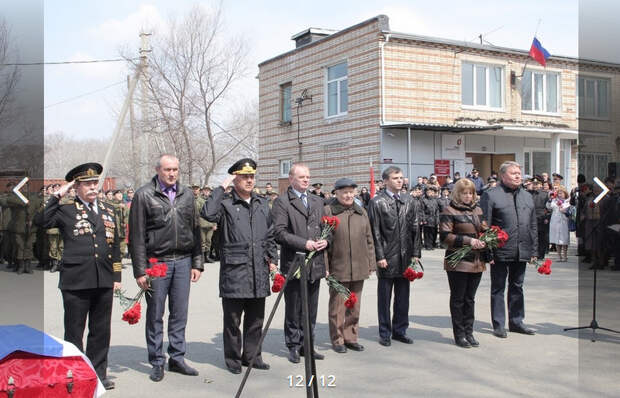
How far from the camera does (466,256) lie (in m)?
7.50

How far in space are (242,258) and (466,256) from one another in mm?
2756

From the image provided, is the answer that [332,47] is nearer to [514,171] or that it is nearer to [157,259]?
[514,171]

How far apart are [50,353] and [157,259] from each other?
1.57 metres

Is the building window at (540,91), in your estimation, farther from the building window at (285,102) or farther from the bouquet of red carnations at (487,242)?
the bouquet of red carnations at (487,242)

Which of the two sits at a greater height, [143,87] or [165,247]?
[143,87]

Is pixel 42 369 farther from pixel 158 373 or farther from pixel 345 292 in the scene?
pixel 345 292

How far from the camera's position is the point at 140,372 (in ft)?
20.8

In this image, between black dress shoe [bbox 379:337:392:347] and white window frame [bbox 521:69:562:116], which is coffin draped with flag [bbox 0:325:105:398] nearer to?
black dress shoe [bbox 379:337:392:347]

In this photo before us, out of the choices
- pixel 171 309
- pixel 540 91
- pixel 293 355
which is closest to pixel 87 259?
pixel 171 309

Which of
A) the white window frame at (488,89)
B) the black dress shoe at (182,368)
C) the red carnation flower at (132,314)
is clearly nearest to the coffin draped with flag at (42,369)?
the red carnation flower at (132,314)

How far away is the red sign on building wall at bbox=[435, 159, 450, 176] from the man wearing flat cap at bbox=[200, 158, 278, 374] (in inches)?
706

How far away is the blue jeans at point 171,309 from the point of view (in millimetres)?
6133

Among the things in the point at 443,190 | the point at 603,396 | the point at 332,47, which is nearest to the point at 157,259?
the point at 603,396

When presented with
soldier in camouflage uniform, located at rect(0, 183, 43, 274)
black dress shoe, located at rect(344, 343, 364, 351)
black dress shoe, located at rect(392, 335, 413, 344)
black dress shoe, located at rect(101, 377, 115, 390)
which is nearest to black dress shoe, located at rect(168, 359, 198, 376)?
black dress shoe, located at rect(101, 377, 115, 390)
